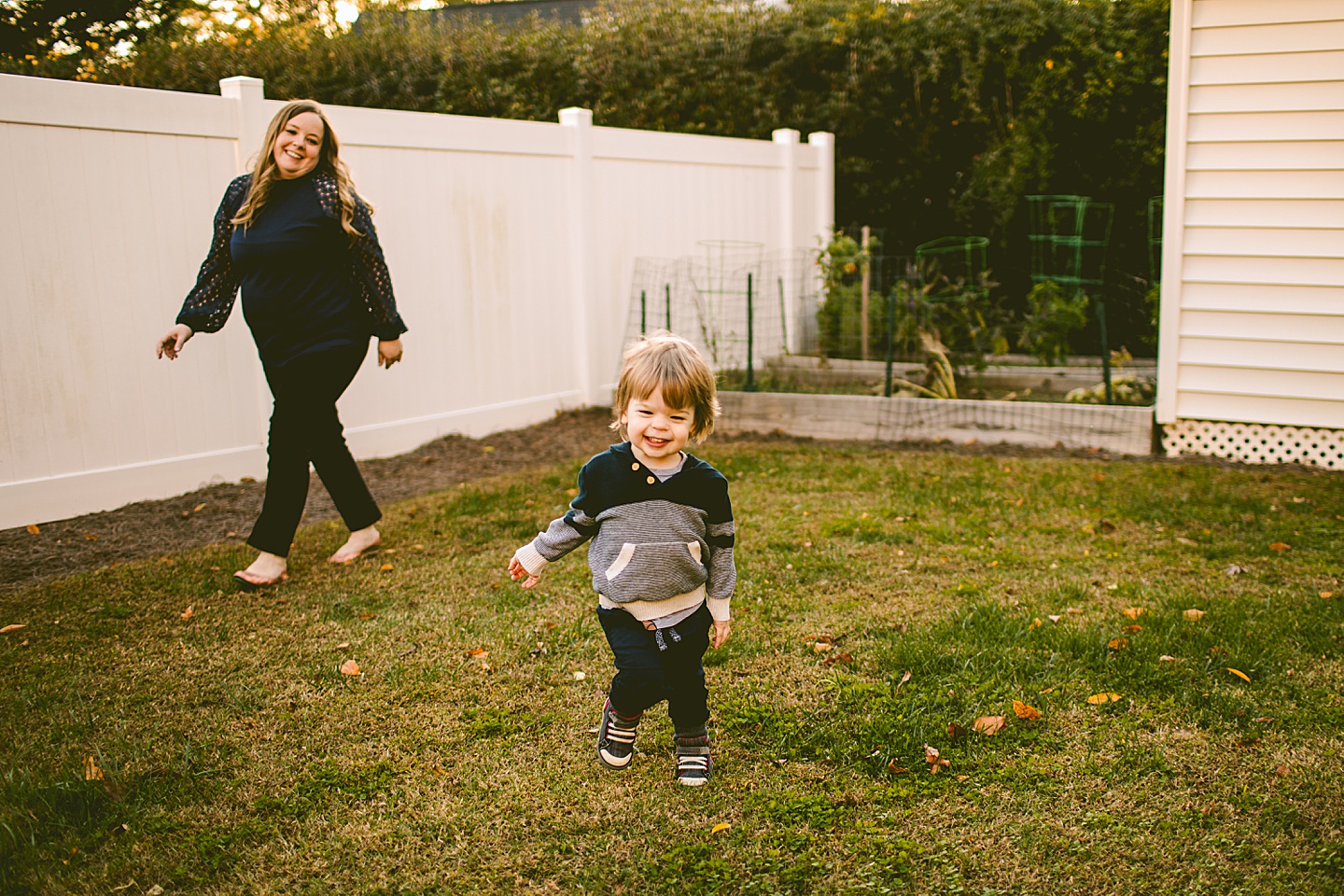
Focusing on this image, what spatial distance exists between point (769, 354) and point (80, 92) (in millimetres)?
5585

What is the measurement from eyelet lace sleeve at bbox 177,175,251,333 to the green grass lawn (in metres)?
1.04

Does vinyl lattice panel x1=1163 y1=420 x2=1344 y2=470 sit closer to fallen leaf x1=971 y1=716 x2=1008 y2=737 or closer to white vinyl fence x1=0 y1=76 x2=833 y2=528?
white vinyl fence x1=0 y1=76 x2=833 y2=528

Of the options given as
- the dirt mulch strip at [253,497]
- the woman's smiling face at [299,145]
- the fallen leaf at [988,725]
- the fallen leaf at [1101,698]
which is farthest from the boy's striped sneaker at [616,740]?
the dirt mulch strip at [253,497]

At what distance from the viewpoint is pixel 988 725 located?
3.17 m

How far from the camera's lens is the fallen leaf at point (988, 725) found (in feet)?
10.3

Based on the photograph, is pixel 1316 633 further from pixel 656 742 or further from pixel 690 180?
pixel 690 180

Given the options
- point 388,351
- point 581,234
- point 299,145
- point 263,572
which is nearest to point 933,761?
point 263,572

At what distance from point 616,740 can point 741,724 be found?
1.42ft

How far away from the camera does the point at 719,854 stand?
2.59 meters

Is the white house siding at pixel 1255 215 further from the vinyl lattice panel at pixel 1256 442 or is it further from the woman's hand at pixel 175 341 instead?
the woman's hand at pixel 175 341

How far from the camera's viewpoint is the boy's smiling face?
9.21 feet

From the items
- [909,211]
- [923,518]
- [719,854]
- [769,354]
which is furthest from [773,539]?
[909,211]

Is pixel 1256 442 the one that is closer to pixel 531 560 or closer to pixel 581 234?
pixel 581 234

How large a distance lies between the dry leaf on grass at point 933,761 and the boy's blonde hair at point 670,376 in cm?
108
